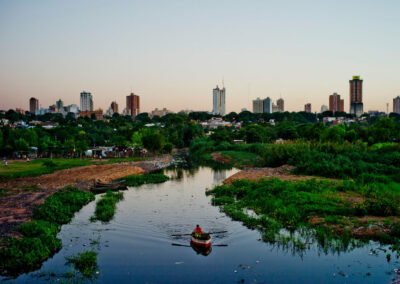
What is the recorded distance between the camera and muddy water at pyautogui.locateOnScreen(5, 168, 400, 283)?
11945 mm

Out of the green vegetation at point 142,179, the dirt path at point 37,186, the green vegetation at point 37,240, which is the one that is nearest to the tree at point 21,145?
the dirt path at point 37,186

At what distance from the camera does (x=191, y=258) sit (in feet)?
44.8

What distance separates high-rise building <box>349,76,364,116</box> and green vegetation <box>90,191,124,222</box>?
19073 cm

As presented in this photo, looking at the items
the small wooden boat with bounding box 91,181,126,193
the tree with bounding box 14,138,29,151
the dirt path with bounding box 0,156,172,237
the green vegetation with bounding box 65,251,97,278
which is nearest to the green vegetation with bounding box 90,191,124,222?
the small wooden boat with bounding box 91,181,126,193

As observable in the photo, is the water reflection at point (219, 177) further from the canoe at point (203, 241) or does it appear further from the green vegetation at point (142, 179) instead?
the canoe at point (203, 241)

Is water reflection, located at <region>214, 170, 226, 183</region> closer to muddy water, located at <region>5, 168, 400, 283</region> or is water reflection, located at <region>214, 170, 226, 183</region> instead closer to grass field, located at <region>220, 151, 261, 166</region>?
grass field, located at <region>220, 151, 261, 166</region>

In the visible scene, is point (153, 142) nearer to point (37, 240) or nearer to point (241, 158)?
point (241, 158)

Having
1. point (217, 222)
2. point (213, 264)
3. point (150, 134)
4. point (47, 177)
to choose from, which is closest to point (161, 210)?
point (217, 222)

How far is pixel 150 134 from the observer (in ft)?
192

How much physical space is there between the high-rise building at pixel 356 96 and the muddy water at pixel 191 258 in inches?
7623

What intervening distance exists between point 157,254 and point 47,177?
73.5 ft

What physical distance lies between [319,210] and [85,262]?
12645 mm

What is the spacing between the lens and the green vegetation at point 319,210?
15.2 metres

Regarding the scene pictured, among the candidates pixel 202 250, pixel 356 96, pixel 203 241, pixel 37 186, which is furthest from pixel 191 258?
pixel 356 96
